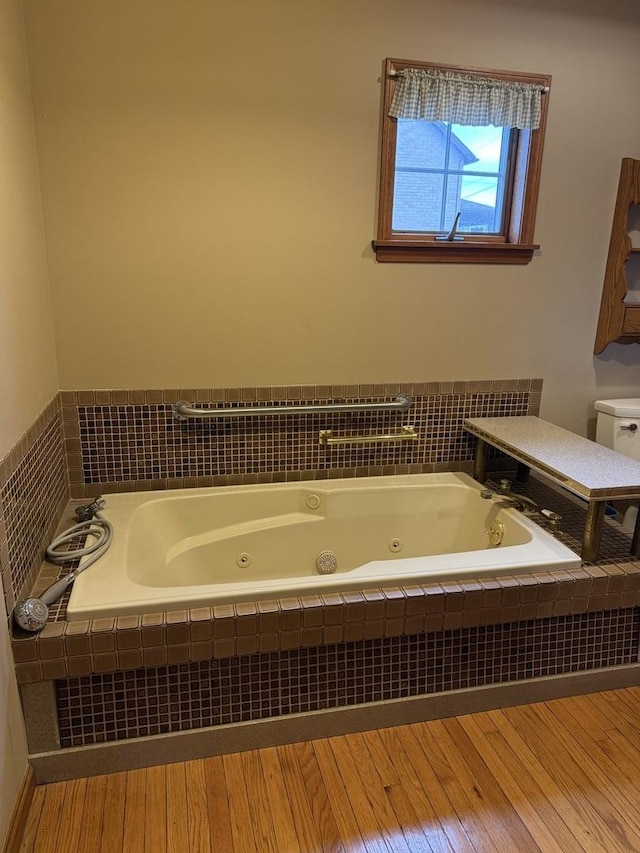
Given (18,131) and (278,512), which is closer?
(18,131)

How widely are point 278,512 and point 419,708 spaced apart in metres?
0.90

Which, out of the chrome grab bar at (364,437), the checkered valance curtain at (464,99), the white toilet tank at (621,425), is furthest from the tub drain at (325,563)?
the checkered valance curtain at (464,99)

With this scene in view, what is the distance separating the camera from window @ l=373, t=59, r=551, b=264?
2.17 meters

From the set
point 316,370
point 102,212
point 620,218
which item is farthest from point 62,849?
point 620,218

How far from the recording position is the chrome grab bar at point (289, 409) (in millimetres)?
2213

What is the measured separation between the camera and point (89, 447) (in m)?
2.22

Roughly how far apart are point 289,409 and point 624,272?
1.58 m

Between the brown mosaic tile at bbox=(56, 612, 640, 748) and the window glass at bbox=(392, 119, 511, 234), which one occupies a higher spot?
the window glass at bbox=(392, 119, 511, 234)

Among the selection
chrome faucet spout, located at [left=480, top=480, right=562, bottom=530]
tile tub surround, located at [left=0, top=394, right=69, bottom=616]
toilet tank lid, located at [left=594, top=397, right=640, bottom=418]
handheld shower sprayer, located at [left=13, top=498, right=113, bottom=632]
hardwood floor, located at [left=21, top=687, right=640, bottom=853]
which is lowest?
hardwood floor, located at [left=21, top=687, right=640, bottom=853]

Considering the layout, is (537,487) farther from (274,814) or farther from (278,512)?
(274,814)

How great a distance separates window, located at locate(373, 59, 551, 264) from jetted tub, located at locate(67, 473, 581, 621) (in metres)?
0.99

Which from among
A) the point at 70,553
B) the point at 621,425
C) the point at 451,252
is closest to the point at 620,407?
the point at 621,425

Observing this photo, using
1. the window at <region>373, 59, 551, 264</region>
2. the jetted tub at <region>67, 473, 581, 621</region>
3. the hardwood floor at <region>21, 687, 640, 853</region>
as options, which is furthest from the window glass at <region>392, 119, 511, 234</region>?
the hardwood floor at <region>21, 687, 640, 853</region>

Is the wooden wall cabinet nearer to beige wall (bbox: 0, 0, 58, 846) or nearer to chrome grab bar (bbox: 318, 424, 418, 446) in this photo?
chrome grab bar (bbox: 318, 424, 418, 446)
